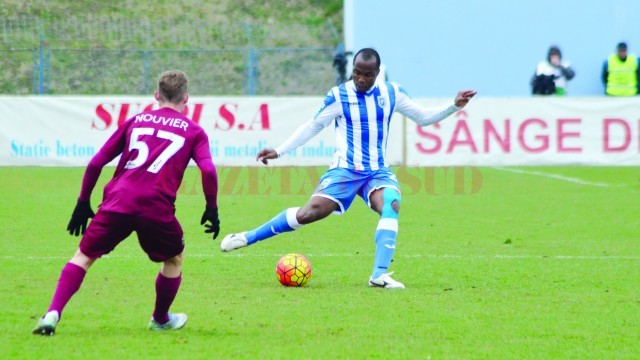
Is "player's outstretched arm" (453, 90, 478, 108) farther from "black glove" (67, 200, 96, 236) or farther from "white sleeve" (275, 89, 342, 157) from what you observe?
"black glove" (67, 200, 96, 236)

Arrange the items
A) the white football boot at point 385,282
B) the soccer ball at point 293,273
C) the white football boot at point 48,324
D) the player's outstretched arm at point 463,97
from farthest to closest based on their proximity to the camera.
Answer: the player's outstretched arm at point 463,97, the soccer ball at point 293,273, the white football boot at point 385,282, the white football boot at point 48,324

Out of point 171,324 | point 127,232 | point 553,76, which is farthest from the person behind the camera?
point 553,76

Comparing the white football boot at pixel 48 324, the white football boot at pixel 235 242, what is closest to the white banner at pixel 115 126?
the white football boot at pixel 235 242

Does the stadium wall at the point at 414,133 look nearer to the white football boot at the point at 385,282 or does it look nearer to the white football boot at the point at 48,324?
the white football boot at the point at 385,282

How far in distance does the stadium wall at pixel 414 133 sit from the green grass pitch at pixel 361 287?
386cm

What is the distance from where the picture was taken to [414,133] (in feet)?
68.0

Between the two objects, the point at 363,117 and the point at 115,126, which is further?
the point at 115,126

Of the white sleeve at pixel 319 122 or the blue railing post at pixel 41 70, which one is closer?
the white sleeve at pixel 319 122

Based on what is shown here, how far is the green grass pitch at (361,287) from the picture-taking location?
653 centimetres

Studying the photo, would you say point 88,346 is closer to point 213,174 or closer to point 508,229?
point 213,174

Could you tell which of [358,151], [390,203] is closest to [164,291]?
[390,203]

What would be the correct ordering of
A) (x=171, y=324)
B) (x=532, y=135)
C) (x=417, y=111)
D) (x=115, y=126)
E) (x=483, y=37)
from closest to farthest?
1. (x=171, y=324)
2. (x=417, y=111)
3. (x=532, y=135)
4. (x=115, y=126)
5. (x=483, y=37)

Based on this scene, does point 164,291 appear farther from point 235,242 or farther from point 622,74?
point 622,74

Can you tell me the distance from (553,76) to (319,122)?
16.7 metres
